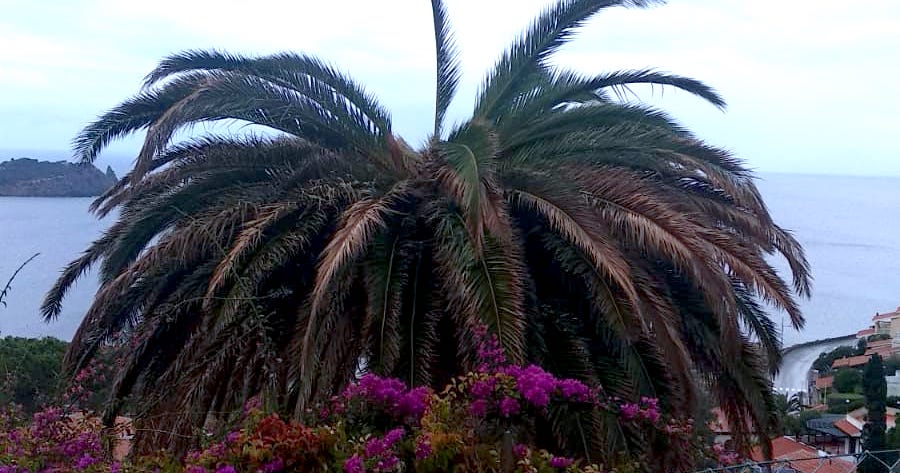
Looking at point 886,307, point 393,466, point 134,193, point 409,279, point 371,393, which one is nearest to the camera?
point 393,466

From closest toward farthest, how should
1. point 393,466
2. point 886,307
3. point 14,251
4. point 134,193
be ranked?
1. point 393,466
2. point 134,193
3. point 14,251
4. point 886,307

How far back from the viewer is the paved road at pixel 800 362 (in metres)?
33.4

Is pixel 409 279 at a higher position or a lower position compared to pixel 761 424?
higher

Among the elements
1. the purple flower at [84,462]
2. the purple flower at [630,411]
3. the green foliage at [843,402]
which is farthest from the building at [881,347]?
the purple flower at [84,462]

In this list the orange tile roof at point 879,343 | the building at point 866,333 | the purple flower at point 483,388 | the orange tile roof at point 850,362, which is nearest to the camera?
the purple flower at point 483,388

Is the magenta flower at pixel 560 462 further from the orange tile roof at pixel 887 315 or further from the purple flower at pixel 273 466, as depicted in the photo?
the orange tile roof at pixel 887 315

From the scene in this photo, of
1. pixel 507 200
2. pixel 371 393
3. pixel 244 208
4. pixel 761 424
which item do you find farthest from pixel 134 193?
pixel 761 424

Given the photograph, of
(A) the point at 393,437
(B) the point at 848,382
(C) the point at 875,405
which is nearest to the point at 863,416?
(C) the point at 875,405

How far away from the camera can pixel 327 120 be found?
610 centimetres

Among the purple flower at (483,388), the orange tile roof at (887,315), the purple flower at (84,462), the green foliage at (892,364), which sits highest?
the orange tile roof at (887,315)

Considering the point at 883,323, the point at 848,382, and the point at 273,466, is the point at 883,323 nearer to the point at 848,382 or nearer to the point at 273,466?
the point at 848,382

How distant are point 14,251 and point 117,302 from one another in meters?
6.11

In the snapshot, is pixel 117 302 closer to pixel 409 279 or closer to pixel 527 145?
pixel 409 279

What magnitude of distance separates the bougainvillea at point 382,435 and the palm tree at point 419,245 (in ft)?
2.24
